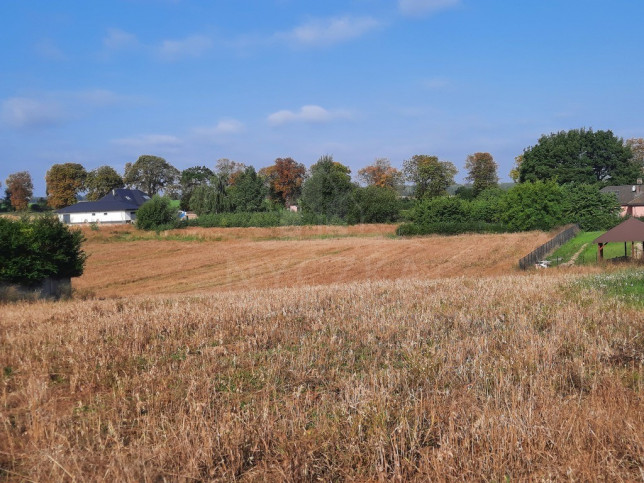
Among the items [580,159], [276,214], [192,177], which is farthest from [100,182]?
[580,159]

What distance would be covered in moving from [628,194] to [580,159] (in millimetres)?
10622

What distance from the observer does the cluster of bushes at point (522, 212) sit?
192ft

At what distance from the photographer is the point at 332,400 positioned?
18.2 ft

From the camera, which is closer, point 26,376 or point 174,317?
point 26,376

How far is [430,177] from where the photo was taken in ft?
337

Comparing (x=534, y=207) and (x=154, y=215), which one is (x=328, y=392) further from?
(x=154, y=215)

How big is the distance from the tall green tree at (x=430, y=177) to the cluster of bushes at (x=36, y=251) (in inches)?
3237

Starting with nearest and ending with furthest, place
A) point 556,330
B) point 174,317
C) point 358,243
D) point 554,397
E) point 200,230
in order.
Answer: point 554,397, point 556,330, point 174,317, point 358,243, point 200,230

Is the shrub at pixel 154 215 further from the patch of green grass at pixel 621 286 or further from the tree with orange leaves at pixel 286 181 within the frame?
the patch of green grass at pixel 621 286

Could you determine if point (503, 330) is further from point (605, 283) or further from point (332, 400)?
point (605, 283)

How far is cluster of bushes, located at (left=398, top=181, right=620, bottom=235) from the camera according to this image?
5853cm

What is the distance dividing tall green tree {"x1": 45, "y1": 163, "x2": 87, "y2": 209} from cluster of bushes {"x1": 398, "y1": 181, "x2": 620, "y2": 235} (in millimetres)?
69726

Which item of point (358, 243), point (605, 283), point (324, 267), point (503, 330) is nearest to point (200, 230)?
point (358, 243)

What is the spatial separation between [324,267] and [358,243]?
1554 cm
